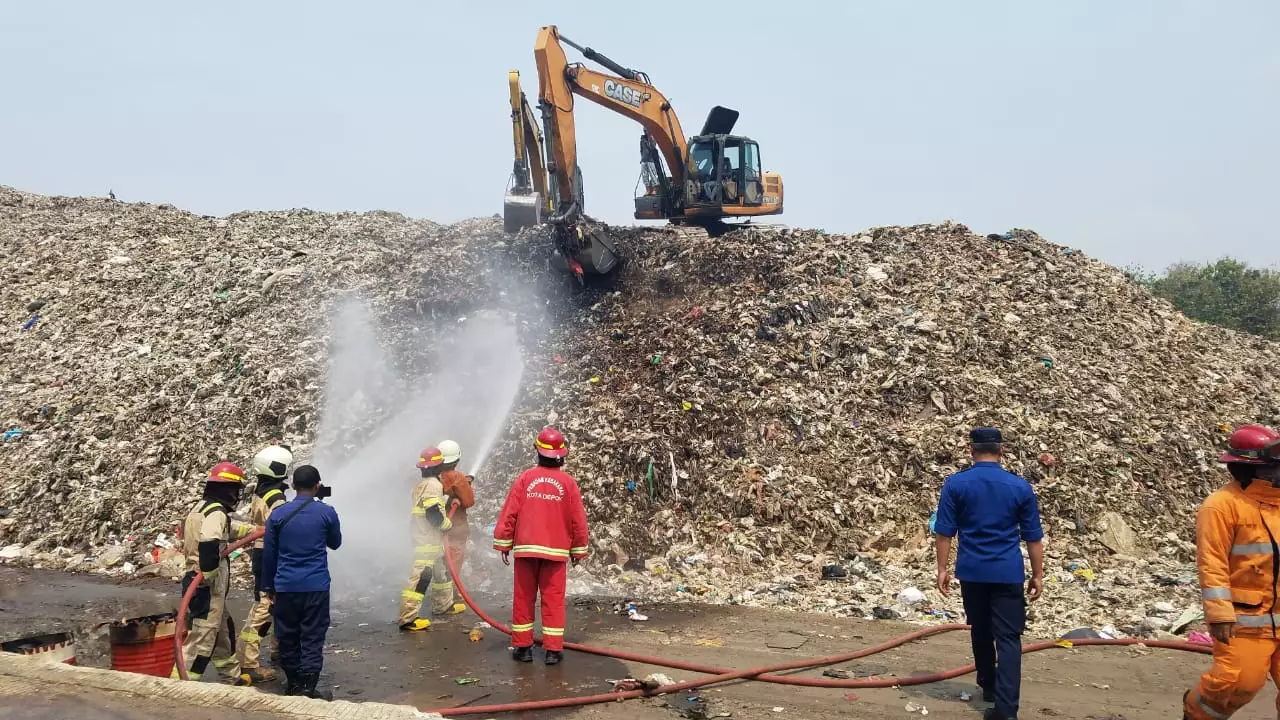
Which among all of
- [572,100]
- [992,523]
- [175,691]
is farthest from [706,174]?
[175,691]

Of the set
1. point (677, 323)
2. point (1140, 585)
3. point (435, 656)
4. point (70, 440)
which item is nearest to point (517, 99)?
point (677, 323)

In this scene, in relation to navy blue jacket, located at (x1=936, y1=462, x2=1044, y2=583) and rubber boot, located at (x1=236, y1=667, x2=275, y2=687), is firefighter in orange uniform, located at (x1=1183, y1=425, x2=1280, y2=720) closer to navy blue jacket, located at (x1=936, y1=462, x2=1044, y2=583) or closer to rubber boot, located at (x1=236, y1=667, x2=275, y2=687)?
navy blue jacket, located at (x1=936, y1=462, x2=1044, y2=583)

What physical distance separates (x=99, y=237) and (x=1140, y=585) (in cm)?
1865

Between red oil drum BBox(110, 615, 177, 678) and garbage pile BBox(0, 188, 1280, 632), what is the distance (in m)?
4.12

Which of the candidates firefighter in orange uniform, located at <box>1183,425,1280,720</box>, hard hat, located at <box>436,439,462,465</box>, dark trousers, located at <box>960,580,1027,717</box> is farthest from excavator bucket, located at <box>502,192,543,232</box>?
firefighter in orange uniform, located at <box>1183,425,1280,720</box>

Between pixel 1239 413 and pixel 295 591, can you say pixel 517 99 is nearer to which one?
pixel 295 591

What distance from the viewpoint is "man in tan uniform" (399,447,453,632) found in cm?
693

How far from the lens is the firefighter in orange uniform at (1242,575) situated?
12.3ft

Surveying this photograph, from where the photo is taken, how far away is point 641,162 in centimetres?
1562

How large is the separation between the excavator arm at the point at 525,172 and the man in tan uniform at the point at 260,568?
722 centimetres

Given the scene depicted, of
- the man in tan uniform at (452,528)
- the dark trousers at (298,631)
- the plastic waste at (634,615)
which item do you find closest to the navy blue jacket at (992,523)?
the plastic waste at (634,615)

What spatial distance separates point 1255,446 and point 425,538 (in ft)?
18.4

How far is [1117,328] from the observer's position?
1212 centimetres

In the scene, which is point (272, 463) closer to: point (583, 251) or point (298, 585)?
point (298, 585)
